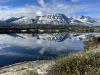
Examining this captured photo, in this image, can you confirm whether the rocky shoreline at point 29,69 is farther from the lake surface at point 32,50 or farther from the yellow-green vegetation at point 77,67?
the lake surface at point 32,50

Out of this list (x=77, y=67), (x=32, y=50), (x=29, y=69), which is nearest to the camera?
(x=77, y=67)

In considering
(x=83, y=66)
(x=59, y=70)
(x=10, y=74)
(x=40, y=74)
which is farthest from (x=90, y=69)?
(x=10, y=74)

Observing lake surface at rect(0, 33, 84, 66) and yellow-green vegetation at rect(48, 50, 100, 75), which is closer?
yellow-green vegetation at rect(48, 50, 100, 75)

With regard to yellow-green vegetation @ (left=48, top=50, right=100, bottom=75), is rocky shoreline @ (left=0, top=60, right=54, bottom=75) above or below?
below

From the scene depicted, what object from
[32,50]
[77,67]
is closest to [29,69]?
[77,67]

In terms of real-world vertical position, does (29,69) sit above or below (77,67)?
below

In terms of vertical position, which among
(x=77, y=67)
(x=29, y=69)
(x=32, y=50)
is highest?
(x=77, y=67)

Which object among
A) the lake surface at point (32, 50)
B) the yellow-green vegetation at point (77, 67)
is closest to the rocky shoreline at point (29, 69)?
the yellow-green vegetation at point (77, 67)

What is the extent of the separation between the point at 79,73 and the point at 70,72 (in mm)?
461

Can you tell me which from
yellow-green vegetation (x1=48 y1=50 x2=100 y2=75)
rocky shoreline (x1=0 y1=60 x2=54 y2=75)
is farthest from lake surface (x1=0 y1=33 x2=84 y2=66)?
yellow-green vegetation (x1=48 y1=50 x2=100 y2=75)

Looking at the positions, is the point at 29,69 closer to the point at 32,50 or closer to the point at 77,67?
the point at 77,67

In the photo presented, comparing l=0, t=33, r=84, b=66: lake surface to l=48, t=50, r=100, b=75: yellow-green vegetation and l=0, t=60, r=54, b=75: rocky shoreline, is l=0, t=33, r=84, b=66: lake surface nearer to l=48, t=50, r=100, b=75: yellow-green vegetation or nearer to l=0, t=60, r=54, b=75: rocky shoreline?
l=0, t=60, r=54, b=75: rocky shoreline

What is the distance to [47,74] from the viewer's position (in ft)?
32.8

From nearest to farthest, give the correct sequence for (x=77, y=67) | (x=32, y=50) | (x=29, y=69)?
(x=77, y=67) < (x=29, y=69) < (x=32, y=50)
